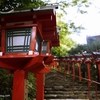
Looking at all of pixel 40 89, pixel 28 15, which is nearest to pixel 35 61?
pixel 28 15

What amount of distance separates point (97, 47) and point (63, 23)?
4.23 m

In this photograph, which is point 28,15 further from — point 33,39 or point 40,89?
point 40,89

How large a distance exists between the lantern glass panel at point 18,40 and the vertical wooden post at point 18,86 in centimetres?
65

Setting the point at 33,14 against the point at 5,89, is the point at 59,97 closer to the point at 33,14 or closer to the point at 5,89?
the point at 5,89

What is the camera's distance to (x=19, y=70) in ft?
12.9

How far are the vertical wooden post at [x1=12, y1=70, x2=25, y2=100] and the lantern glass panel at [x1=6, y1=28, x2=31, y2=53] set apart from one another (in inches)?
25.5

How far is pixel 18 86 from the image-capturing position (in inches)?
152

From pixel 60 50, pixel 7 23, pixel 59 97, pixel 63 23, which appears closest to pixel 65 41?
pixel 60 50

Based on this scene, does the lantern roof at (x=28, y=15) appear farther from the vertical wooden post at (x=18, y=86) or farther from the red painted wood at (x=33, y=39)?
the vertical wooden post at (x=18, y=86)

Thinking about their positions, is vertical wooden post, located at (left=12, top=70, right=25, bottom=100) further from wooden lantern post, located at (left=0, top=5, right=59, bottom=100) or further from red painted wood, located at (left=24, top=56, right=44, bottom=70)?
red painted wood, located at (left=24, top=56, right=44, bottom=70)

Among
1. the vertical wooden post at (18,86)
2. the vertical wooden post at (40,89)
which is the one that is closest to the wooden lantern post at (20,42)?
the vertical wooden post at (18,86)

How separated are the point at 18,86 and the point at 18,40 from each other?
1.27m

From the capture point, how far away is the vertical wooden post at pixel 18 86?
384 centimetres

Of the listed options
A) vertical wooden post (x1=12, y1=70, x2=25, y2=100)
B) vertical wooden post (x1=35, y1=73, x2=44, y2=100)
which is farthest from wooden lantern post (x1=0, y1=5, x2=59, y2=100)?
vertical wooden post (x1=35, y1=73, x2=44, y2=100)
